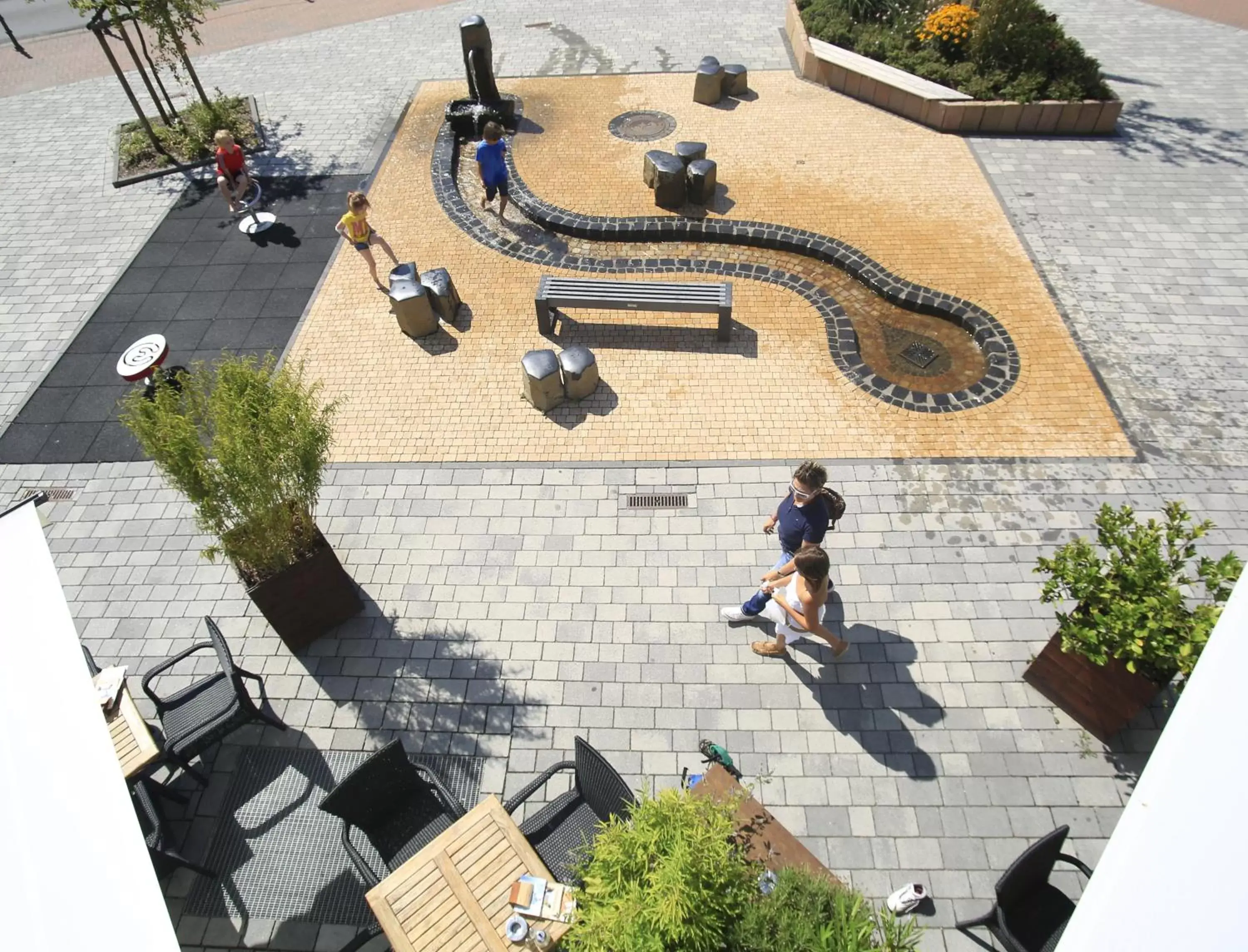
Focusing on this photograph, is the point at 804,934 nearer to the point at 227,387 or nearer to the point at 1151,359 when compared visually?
the point at 227,387

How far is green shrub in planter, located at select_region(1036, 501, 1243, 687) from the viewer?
4.64 metres

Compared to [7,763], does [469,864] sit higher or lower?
lower

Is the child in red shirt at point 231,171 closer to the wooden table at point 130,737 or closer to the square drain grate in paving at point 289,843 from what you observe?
the wooden table at point 130,737

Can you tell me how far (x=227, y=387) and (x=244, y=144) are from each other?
34.9 feet

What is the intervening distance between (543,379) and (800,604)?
4.05 m

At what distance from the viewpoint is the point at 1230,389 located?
8219mm

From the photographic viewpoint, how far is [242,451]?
16.7 feet

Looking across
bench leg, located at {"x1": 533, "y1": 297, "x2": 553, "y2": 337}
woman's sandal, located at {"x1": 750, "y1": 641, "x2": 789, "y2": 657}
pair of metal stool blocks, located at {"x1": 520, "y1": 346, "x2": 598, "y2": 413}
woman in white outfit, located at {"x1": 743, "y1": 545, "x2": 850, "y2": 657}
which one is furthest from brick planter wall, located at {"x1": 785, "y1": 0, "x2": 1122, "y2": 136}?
woman's sandal, located at {"x1": 750, "y1": 641, "x2": 789, "y2": 657}

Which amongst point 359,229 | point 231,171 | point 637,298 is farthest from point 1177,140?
point 231,171

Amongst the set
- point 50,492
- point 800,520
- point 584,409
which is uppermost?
point 800,520

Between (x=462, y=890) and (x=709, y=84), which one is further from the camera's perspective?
(x=709, y=84)

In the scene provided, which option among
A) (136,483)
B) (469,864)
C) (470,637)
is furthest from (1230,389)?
(136,483)

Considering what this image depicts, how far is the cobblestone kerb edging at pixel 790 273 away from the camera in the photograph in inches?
336

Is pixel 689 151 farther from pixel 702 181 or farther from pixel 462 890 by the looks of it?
pixel 462 890
